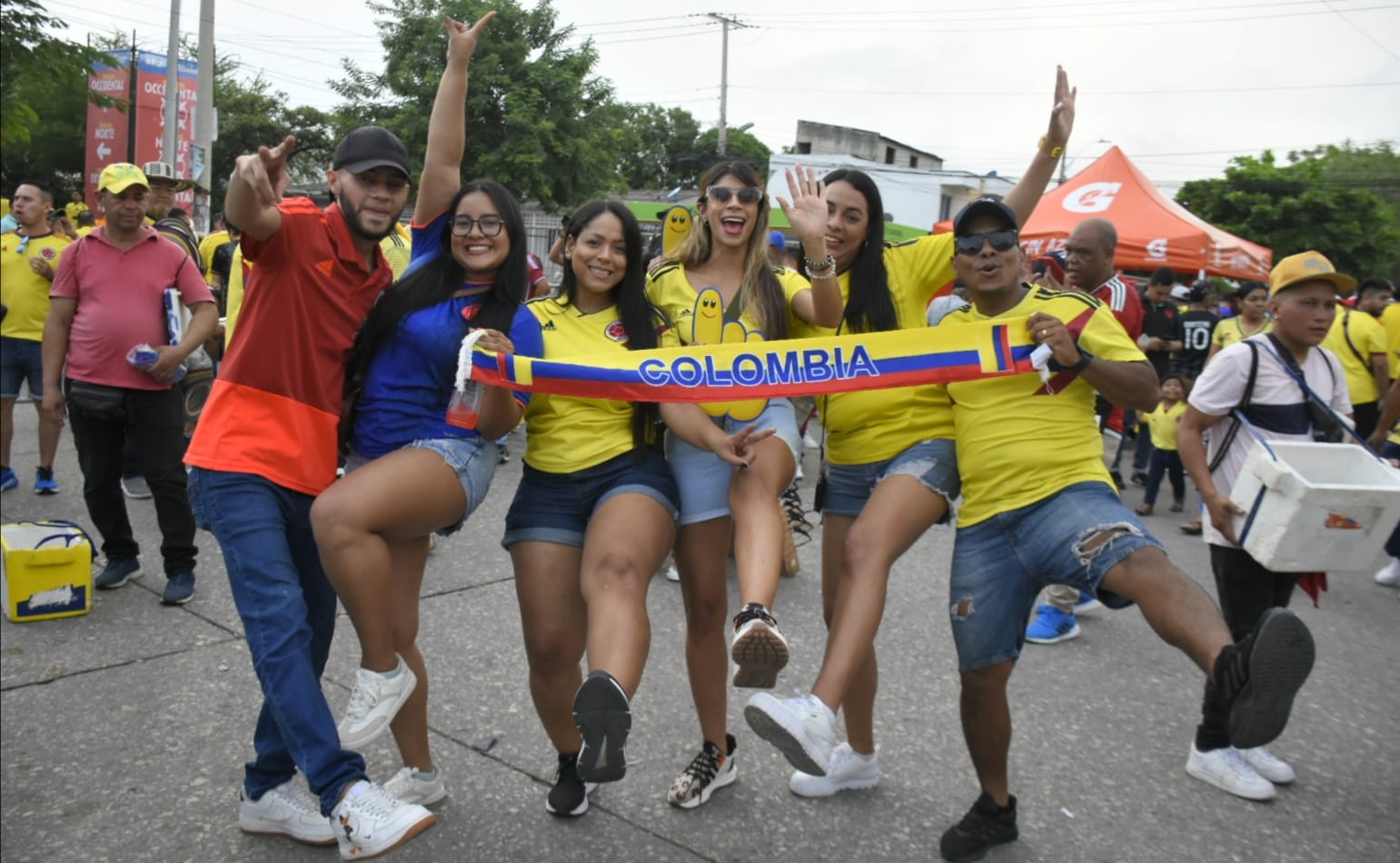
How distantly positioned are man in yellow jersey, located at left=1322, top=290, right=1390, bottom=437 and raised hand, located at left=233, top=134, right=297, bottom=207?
7.31 metres

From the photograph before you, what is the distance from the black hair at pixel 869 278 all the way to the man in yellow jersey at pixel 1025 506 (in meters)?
0.25

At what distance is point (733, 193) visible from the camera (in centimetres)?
368

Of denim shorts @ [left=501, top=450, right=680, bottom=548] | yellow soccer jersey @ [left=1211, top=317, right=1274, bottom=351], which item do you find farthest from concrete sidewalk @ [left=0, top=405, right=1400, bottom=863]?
yellow soccer jersey @ [left=1211, top=317, right=1274, bottom=351]

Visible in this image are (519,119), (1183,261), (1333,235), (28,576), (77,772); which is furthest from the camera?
(1333,235)

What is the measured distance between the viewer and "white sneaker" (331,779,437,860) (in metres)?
2.81

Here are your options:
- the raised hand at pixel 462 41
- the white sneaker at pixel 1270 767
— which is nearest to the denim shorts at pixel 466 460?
the raised hand at pixel 462 41

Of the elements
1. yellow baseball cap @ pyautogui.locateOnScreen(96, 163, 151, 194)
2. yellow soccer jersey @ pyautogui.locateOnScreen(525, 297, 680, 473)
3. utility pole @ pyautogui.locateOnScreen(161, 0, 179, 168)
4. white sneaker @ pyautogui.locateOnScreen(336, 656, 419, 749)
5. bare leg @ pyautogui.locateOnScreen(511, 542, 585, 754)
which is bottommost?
white sneaker @ pyautogui.locateOnScreen(336, 656, 419, 749)

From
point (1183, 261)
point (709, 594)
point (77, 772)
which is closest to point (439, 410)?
point (709, 594)

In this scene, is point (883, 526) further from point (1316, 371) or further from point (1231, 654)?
point (1316, 371)

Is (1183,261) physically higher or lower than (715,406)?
higher

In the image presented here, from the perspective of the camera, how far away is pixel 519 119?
22969 mm

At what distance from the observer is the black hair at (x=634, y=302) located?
11.6 ft

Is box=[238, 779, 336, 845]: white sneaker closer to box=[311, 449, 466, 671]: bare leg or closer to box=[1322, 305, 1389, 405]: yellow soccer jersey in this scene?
box=[311, 449, 466, 671]: bare leg

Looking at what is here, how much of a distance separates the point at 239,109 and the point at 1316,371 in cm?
4671
